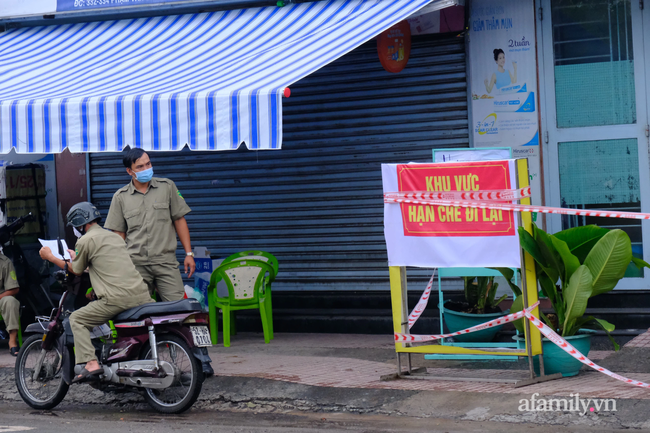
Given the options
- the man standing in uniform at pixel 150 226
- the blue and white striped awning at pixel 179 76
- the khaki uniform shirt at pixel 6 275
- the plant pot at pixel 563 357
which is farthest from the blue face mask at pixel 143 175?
the plant pot at pixel 563 357

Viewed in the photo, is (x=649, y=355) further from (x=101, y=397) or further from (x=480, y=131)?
(x=101, y=397)

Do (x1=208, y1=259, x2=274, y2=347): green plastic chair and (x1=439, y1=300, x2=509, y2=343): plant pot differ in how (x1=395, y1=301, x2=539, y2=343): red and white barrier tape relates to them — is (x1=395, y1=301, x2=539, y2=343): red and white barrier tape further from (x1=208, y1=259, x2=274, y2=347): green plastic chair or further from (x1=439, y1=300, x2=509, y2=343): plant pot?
(x1=208, y1=259, x2=274, y2=347): green plastic chair

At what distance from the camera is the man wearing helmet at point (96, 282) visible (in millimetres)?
5730

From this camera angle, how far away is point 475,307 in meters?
7.24

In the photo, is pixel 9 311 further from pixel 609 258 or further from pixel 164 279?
pixel 609 258

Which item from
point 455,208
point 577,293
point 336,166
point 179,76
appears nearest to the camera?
point 577,293

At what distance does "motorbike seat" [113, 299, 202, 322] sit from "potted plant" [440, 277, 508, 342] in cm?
254

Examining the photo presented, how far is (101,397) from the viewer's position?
652 cm

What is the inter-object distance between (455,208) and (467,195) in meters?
0.14

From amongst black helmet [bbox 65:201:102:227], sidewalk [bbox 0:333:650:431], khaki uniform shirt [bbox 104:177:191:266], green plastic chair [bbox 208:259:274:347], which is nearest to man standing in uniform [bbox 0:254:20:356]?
sidewalk [bbox 0:333:650:431]

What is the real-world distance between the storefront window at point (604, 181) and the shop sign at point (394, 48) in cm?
193

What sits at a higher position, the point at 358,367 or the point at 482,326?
the point at 482,326

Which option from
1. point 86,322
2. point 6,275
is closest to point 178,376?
point 86,322

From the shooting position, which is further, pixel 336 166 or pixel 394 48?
pixel 336 166
